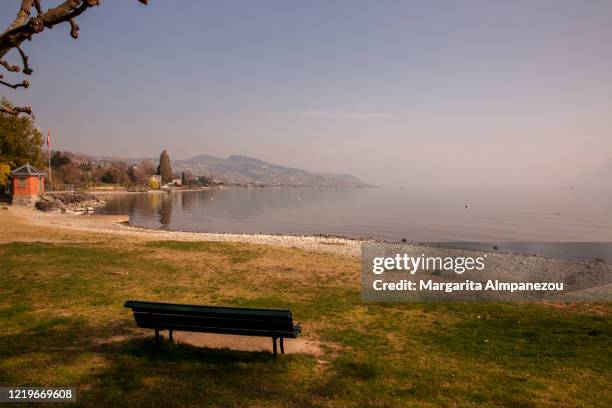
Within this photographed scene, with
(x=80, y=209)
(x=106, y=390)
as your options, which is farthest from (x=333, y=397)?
(x=80, y=209)

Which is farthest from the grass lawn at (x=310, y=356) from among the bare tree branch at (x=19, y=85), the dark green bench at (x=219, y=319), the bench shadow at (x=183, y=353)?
the bare tree branch at (x=19, y=85)

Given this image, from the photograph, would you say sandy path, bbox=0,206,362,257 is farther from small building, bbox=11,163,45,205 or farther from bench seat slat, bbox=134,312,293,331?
bench seat slat, bbox=134,312,293,331

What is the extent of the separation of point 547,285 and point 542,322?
45.3 feet

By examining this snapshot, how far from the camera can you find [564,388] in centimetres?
629

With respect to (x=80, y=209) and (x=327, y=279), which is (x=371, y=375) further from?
(x=80, y=209)

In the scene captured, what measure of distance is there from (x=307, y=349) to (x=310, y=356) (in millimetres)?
418

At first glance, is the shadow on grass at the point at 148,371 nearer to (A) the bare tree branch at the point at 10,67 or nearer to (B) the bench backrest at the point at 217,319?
(B) the bench backrest at the point at 217,319

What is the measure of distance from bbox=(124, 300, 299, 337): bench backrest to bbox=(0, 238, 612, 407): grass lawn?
54cm

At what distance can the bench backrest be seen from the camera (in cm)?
698

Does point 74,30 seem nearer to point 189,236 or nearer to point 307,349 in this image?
point 307,349

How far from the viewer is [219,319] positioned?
7125 millimetres

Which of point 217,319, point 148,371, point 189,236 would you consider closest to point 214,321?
point 217,319

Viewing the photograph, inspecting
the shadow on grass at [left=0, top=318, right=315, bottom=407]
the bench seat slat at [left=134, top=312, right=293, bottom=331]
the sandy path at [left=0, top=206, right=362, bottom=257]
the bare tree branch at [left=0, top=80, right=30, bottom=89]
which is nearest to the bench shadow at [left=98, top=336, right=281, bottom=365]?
the shadow on grass at [left=0, top=318, right=315, bottom=407]

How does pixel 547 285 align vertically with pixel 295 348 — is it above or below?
below
